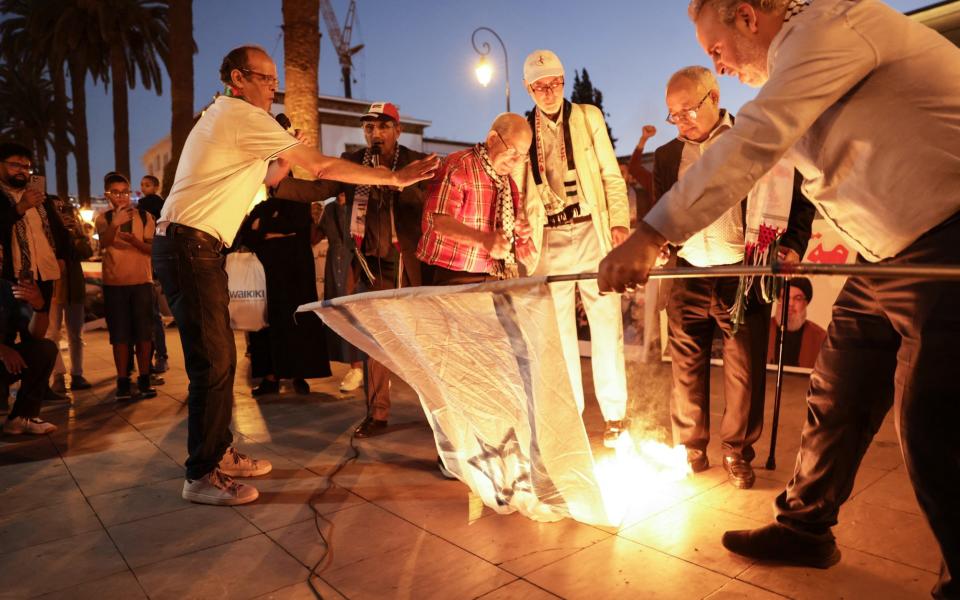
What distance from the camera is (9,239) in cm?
518

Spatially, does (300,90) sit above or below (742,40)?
above

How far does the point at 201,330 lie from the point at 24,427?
8.21ft

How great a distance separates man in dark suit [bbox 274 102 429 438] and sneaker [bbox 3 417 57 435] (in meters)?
2.35

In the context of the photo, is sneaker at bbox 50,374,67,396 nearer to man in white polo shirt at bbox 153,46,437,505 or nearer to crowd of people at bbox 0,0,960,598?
crowd of people at bbox 0,0,960,598

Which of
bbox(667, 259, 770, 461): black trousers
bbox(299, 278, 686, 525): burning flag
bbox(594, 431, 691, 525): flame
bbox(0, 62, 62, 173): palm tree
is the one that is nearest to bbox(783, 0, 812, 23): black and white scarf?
bbox(299, 278, 686, 525): burning flag

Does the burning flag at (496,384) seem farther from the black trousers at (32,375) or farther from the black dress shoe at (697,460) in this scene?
the black trousers at (32,375)

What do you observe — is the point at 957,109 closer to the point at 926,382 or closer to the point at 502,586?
the point at 926,382

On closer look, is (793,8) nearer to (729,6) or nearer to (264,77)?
(729,6)

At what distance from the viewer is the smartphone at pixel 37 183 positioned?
519 cm

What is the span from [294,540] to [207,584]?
0.42 metres

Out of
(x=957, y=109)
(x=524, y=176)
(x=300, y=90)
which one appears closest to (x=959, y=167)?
(x=957, y=109)

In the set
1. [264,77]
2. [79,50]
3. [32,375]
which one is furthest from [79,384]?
[79,50]

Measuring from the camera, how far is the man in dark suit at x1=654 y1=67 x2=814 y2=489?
345 centimetres

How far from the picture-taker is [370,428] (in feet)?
14.9
